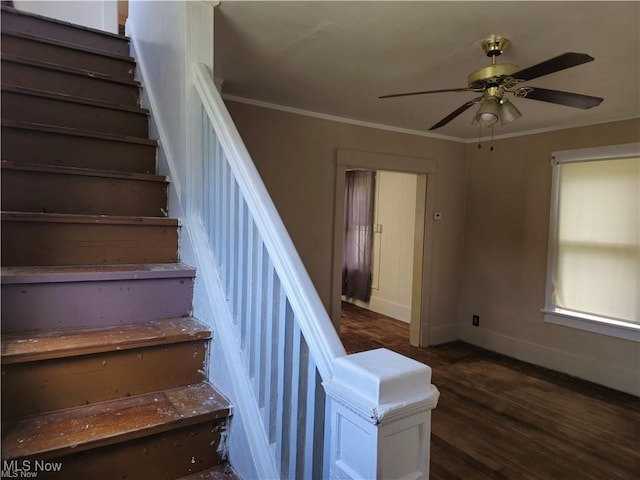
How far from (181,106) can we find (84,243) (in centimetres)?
73

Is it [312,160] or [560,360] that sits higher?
[312,160]

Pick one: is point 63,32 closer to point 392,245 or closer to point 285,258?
point 285,258

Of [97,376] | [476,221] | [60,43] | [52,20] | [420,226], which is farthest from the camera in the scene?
[476,221]

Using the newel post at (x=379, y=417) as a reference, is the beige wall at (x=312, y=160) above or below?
above

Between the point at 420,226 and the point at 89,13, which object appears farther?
the point at 420,226

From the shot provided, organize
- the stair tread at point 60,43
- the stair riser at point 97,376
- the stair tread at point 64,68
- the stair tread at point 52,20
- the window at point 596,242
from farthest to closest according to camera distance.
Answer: the window at point 596,242
the stair tread at point 52,20
the stair tread at point 60,43
the stair tread at point 64,68
the stair riser at point 97,376

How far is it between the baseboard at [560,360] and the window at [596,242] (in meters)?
0.30

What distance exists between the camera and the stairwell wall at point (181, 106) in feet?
4.42

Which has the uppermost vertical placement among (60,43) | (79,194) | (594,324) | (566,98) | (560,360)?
(60,43)

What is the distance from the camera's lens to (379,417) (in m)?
0.71

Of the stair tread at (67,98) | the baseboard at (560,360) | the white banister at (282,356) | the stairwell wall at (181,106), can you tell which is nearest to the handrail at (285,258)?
the white banister at (282,356)

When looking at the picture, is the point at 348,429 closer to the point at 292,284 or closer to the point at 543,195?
the point at 292,284

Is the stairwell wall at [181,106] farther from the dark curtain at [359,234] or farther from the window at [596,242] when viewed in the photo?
the dark curtain at [359,234]

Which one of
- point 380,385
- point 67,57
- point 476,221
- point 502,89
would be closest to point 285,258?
point 380,385
